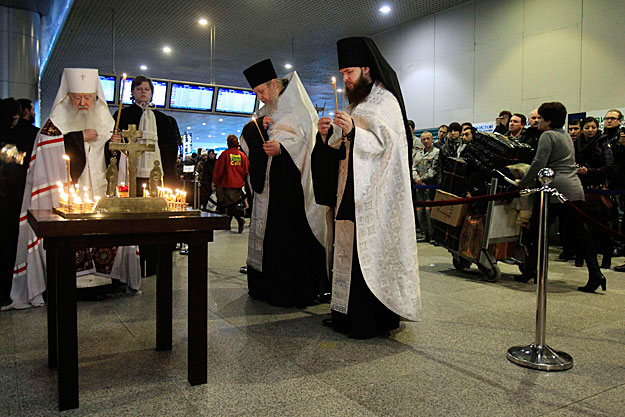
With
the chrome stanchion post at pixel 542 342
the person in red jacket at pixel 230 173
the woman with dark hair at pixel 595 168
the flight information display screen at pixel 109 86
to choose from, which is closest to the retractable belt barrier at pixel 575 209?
the chrome stanchion post at pixel 542 342

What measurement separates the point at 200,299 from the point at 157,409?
533 mm

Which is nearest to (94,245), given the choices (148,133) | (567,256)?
(148,133)

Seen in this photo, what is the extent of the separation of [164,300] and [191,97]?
8849 millimetres

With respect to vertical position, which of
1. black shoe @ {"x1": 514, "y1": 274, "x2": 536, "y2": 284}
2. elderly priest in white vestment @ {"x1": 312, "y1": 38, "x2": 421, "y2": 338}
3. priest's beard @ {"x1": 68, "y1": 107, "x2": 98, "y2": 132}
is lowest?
black shoe @ {"x1": 514, "y1": 274, "x2": 536, "y2": 284}

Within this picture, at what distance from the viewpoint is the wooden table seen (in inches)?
90.2

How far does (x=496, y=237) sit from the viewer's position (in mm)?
5379

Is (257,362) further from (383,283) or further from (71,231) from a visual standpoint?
(71,231)

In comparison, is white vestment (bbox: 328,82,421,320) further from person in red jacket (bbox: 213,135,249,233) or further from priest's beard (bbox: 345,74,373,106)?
person in red jacket (bbox: 213,135,249,233)

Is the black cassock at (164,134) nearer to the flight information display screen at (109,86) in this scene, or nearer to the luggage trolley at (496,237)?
the luggage trolley at (496,237)

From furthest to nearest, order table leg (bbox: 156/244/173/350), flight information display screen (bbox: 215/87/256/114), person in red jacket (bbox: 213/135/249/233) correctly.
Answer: flight information display screen (bbox: 215/87/256/114), person in red jacket (bbox: 213/135/249/233), table leg (bbox: 156/244/173/350)

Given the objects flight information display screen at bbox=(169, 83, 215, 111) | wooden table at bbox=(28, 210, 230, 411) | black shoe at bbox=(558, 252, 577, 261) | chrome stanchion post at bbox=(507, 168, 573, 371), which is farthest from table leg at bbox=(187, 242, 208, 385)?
flight information display screen at bbox=(169, 83, 215, 111)

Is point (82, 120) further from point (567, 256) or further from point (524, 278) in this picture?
point (567, 256)

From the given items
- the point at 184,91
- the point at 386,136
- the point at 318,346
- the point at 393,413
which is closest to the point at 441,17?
the point at 184,91

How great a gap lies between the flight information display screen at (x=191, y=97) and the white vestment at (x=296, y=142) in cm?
718
